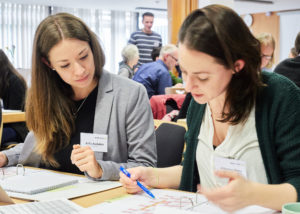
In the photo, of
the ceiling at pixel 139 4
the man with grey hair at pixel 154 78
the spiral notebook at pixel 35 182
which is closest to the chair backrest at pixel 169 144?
the spiral notebook at pixel 35 182

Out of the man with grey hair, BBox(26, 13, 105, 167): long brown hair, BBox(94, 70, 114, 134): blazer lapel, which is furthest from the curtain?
BBox(94, 70, 114, 134): blazer lapel

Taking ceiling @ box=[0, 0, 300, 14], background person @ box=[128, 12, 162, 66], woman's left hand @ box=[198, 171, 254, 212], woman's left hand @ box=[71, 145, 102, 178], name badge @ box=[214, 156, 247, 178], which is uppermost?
ceiling @ box=[0, 0, 300, 14]

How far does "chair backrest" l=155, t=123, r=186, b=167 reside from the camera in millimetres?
1982

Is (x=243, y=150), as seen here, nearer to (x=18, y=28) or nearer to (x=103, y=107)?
(x=103, y=107)

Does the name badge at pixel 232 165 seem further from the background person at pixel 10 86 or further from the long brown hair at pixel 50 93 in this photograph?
the background person at pixel 10 86

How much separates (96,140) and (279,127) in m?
0.83

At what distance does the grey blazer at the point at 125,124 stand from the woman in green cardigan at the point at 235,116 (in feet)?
0.99

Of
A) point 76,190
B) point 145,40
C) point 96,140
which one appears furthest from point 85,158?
point 145,40

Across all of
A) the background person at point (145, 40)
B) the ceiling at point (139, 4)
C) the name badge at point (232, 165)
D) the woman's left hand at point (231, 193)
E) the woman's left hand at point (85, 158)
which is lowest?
the woman's left hand at point (85, 158)

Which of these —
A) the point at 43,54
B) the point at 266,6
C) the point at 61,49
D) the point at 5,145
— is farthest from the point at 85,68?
the point at 266,6

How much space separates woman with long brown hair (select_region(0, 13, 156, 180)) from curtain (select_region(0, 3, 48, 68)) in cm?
1036

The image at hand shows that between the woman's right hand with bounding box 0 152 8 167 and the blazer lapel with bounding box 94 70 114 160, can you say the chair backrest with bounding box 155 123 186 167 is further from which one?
the woman's right hand with bounding box 0 152 8 167

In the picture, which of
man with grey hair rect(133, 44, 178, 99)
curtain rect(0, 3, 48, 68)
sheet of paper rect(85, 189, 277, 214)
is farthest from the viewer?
curtain rect(0, 3, 48, 68)

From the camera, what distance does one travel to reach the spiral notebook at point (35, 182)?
147 cm
